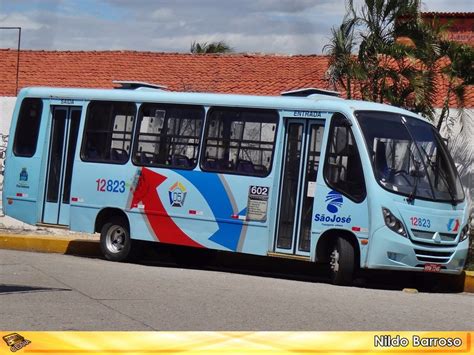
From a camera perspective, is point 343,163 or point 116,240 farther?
point 116,240

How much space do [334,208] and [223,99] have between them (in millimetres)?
2704

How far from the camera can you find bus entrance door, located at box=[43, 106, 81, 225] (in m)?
16.8

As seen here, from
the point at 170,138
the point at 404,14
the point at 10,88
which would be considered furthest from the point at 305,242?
the point at 10,88

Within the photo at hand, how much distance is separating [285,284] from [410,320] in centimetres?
353

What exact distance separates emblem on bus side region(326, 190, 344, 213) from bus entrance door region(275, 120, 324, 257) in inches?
12.9

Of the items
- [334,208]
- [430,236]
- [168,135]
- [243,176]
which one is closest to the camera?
[430,236]

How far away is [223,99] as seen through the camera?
604 inches

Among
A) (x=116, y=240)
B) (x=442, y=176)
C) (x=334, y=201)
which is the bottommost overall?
(x=116, y=240)

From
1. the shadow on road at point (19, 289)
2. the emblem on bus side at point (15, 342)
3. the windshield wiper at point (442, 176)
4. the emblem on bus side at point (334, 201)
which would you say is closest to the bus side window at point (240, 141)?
the emblem on bus side at point (334, 201)

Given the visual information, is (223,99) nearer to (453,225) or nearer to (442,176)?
(442,176)

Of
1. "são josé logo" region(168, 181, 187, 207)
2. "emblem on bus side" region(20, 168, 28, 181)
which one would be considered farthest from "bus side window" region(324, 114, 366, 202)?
"emblem on bus side" region(20, 168, 28, 181)

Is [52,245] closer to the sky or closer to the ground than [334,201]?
closer to the ground

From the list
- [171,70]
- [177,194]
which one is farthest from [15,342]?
[171,70]

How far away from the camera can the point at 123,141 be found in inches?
644
